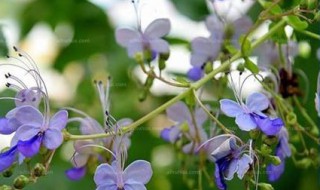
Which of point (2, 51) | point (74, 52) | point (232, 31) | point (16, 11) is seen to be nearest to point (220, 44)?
point (232, 31)

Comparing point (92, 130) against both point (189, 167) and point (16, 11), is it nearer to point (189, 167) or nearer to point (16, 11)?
point (189, 167)

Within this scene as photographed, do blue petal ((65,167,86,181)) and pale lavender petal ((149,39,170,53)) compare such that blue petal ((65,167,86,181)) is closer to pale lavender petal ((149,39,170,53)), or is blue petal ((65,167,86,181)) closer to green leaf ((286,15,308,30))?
pale lavender petal ((149,39,170,53))

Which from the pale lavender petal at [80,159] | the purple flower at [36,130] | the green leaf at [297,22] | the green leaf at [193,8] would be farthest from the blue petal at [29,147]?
the green leaf at [193,8]

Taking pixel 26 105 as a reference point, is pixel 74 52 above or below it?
below

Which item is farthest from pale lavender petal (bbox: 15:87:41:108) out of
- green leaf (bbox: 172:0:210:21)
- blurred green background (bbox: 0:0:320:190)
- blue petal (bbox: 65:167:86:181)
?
green leaf (bbox: 172:0:210:21)

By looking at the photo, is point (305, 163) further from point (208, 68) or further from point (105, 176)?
point (105, 176)
